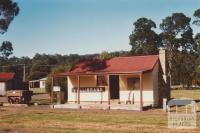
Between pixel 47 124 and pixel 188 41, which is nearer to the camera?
pixel 47 124

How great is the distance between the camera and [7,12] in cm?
3478

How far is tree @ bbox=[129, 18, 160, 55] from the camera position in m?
89.1

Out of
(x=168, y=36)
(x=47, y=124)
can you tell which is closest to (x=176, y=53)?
(x=168, y=36)

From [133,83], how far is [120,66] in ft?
6.74

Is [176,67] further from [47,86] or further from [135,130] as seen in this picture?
[135,130]

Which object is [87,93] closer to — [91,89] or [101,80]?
[91,89]

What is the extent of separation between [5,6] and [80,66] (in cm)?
846

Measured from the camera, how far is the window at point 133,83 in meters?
30.4

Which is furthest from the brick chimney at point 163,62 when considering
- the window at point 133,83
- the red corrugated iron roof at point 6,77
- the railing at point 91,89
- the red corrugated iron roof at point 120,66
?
the red corrugated iron roof at point 6,77

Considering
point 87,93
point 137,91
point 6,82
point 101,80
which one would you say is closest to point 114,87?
point 101,80

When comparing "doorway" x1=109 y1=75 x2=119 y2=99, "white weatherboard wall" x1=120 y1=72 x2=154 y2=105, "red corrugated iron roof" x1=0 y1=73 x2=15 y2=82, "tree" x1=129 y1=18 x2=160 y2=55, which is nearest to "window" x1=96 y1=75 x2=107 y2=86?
"doorway" x1=109 y1=75 x2=119 y2=99

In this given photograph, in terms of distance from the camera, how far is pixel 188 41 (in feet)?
296

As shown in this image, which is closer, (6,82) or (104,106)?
(104,106)

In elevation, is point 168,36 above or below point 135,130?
above
